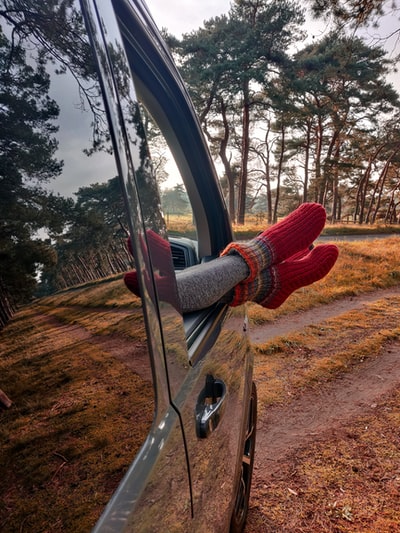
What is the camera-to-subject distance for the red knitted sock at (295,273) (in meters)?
1.44

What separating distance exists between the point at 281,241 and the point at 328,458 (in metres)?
1.65

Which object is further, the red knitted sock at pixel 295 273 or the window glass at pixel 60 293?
the red knitted sock at pixel 295 273

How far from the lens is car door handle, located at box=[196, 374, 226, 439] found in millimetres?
729

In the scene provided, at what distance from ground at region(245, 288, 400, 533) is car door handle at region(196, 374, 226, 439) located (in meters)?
1.26

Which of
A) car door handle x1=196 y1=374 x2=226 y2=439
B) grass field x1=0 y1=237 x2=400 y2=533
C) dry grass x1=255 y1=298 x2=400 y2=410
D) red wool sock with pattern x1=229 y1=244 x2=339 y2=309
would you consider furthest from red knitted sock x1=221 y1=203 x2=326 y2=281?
dry grass x1=255 y1=298 x2=400 y2=410

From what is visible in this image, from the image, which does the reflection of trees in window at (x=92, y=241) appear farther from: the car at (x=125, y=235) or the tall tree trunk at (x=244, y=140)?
the tall tree trunk at (x=244, y=140)

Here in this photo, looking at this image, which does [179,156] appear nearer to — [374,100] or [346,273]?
[346,273]

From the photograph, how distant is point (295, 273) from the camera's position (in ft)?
4.78

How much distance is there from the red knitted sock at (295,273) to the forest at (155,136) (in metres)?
0.74

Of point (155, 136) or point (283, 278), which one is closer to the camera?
point (155, 136)

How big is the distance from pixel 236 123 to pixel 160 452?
19638 mm

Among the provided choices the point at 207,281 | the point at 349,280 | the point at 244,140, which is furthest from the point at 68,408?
the point at 244,140

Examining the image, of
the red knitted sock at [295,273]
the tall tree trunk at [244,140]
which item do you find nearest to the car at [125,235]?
the red knitted sock at [295,273]

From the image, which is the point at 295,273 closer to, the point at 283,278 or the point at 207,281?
the point at 283,278
